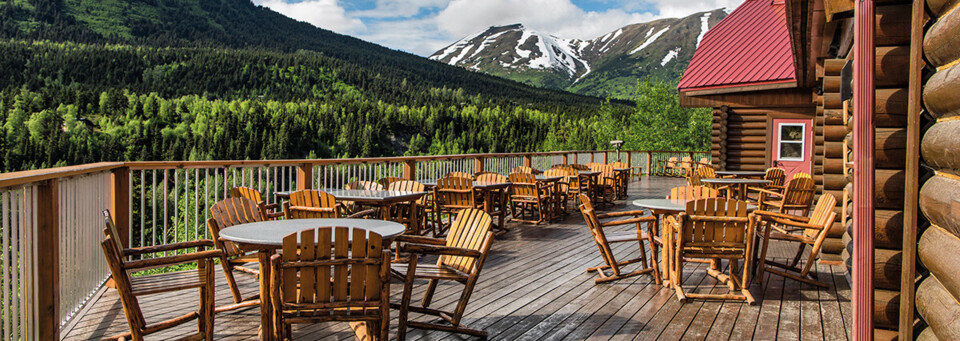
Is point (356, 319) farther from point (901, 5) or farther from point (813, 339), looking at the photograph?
point (901, 5)

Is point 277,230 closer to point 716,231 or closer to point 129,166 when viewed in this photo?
point 129,166

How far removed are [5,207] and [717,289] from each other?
14.3 feet

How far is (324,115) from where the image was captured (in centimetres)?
8256

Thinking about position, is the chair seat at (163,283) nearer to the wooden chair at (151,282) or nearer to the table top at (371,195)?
the wooden chair at (151,282)

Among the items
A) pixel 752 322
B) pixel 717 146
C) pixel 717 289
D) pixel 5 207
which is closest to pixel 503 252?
pixel 717 289

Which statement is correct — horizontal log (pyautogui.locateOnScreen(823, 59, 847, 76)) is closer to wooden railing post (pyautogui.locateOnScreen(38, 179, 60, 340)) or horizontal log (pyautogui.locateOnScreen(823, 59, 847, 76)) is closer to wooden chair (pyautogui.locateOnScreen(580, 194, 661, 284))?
wooden chair (pyautogui.locateOnScreen(580, 194, 661, 284))

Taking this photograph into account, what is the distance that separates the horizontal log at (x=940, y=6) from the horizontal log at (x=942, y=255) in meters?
0.71

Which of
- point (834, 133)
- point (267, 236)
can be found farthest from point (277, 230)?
point (834, 133)

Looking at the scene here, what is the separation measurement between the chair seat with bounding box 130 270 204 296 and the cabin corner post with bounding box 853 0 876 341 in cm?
283

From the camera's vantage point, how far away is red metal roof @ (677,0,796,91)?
12734mm

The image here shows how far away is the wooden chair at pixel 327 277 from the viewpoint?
271 centimetres

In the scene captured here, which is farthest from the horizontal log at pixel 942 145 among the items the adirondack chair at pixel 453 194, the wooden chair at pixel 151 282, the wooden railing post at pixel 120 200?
the adirondack chair at pixel 453 194

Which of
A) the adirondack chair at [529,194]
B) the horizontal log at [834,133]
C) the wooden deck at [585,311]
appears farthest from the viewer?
the adirondack chair at [529,194]

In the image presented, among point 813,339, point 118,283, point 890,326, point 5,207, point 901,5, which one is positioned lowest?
point 813,339
